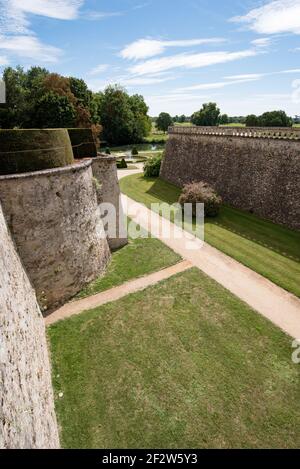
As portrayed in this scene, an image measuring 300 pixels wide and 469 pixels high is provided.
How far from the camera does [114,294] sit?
12.5 m

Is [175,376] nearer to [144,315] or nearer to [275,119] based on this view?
[144,315]

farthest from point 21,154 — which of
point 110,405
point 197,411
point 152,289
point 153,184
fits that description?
point 153,184

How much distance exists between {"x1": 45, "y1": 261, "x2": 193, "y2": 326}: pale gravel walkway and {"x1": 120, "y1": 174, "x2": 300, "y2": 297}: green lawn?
332 centimetres

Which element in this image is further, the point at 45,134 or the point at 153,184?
the point at 153,184

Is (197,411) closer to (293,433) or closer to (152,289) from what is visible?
(293,433)

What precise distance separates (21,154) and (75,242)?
3.94 metres

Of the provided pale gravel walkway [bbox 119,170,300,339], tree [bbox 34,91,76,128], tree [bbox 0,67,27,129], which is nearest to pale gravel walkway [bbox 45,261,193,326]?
pale gravel walkway [bbox 119,170,300,339]

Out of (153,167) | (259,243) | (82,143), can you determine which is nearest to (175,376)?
(259,243)

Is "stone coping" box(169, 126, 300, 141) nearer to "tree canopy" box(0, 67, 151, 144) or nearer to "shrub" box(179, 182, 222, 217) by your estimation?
"shrub" box(179, 182, 222, 217)

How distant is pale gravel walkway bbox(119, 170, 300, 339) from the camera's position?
11.0 metres

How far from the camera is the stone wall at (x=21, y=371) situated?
16.6 ft

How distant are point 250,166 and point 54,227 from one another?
15.9m

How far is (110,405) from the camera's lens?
7.91 m

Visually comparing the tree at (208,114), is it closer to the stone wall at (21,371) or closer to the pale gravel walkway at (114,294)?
the pale gravel walkway at (114,294)
